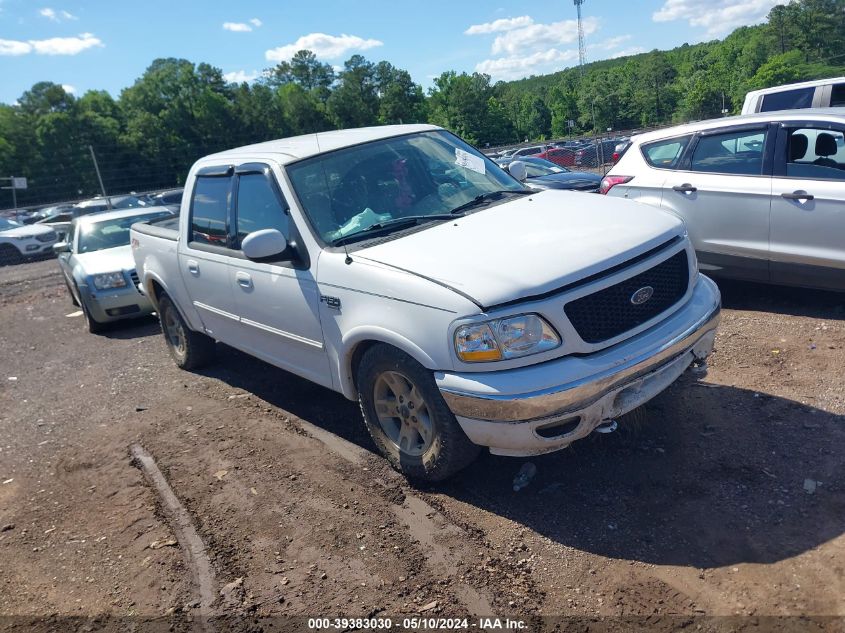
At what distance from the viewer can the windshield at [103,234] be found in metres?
9.83

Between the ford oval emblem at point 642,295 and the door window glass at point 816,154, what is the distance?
3072 mm

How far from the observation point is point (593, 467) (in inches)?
148

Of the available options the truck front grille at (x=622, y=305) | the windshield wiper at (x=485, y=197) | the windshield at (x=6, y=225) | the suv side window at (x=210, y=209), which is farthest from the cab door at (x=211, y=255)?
the windshield at (x=6, y=225)

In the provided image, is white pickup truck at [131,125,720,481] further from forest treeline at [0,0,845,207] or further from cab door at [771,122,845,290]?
forest treeline at [0,0,845,207]

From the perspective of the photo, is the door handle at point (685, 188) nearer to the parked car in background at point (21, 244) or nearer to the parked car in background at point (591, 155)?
the parked car in background at point (591, 155)

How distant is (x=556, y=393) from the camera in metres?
3.09

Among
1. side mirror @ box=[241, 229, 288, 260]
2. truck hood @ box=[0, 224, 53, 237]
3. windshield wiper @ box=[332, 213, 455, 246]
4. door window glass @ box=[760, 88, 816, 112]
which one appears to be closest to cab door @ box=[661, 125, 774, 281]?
windshield wiper @ box=[332, 213, 455, 246]

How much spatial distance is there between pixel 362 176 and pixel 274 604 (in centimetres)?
263

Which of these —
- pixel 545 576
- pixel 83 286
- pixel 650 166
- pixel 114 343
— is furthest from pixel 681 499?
pixel 83 286

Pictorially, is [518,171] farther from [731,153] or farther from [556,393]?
[556,393]

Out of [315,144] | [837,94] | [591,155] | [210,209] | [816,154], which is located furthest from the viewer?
[591,155]

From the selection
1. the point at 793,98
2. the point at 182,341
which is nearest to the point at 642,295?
the point at 182,341

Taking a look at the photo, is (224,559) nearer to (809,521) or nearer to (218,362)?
(809,521)

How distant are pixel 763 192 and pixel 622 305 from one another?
325 centimetres
